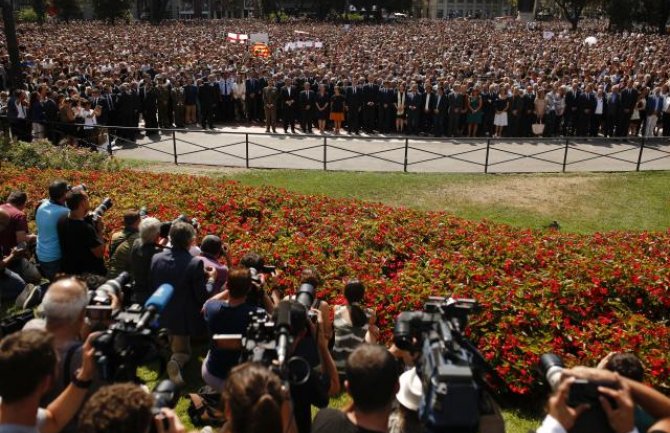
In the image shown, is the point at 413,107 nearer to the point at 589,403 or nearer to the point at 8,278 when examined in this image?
the point at 8,278

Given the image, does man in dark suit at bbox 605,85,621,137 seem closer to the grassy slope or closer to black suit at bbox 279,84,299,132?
the grassy slope

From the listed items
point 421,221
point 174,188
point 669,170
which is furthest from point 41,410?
point 669,170

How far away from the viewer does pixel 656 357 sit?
5781 millimetres

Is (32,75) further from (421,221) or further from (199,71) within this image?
(421,221)

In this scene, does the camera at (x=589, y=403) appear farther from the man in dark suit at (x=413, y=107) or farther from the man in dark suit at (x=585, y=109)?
the man in dark suit at (x=585, y=109)

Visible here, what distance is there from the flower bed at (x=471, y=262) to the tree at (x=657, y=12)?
5353 cm

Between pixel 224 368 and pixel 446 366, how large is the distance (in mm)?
2311

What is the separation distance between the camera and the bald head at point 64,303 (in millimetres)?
4168

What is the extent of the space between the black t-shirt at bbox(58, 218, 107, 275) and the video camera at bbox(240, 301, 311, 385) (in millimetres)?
3593

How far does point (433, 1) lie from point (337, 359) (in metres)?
142

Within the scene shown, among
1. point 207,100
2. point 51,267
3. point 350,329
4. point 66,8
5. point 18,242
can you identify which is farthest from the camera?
point 66,8

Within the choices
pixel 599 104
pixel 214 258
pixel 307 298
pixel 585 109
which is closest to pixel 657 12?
pixel 599 104

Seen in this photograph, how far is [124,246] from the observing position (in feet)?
22.1

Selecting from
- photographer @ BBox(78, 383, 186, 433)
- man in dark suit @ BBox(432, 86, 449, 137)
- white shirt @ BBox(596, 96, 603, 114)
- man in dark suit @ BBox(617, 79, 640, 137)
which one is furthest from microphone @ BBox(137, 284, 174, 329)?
man in dark suit @ BBox(617, 79, 640, 137)
